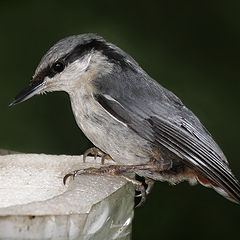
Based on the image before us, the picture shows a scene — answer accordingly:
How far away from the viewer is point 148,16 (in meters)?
3.27

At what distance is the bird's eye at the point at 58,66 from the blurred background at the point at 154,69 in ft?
3.16

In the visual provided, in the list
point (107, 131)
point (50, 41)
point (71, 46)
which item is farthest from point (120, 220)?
point (50, 41)

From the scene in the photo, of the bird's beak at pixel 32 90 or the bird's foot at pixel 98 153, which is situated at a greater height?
the bird's beak at pixel 32 90

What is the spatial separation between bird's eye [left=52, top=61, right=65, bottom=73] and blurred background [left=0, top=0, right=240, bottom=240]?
3.16ft

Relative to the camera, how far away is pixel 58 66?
2166 mm

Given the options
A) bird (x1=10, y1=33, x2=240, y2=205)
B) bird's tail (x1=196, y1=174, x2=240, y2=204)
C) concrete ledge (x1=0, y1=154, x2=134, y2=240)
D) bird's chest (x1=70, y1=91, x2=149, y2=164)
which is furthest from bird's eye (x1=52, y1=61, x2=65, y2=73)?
bird's tail (x1=196, y1=174, x2=240, y2=204)

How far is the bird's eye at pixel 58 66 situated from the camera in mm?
2155

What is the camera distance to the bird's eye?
2.16 m

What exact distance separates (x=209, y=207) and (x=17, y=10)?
1.34 m

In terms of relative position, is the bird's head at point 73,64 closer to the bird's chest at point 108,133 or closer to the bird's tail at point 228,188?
the bird's chest at point 108,133

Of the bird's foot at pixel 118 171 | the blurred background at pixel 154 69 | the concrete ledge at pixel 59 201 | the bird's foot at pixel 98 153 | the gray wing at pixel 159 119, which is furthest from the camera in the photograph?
the blurred background at pixel 154 69

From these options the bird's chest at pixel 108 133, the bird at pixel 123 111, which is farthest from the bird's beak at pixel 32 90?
the bird's chest at pixel 108 133

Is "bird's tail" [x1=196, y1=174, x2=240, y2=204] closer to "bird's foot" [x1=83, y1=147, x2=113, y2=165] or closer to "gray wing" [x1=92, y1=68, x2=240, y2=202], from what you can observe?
"gray wing" [x1=92, y1=68, x2=240, y2=202]

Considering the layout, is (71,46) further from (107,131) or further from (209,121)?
(209,121)
